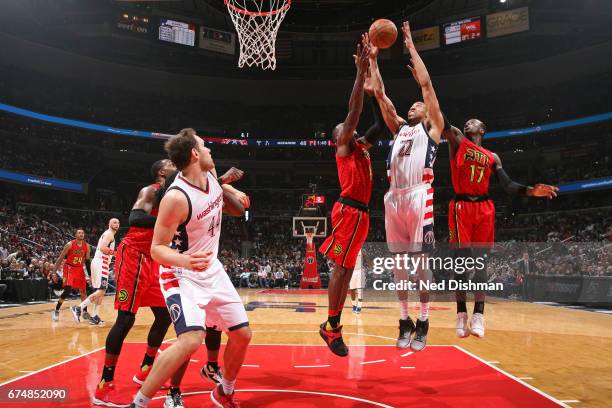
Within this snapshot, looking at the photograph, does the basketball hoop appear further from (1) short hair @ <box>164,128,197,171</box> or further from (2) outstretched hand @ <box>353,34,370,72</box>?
(1) short hair @ <box>164,128,197,171</box>

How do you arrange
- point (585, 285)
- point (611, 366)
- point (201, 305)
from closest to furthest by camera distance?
point (201, 305) → point (611, 366) → point (585, 285)

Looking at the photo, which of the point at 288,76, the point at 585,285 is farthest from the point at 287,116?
the point at 585,285

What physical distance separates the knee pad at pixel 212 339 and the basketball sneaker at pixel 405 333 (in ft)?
6.25

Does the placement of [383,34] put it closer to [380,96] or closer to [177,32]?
[380,96]

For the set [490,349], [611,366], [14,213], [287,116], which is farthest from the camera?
[287,116]

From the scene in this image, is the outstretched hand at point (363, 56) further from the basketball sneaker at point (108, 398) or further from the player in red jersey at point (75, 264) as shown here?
the player in red jersey at point (75, 264)

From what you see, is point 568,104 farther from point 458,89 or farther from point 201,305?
point 201,305

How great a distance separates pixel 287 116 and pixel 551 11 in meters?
17.4

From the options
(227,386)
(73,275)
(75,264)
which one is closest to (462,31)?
(75,264)

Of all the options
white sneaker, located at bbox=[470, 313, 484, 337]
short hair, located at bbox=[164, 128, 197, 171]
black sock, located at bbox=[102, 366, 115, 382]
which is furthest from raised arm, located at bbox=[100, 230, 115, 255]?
white sneaker, located at bbox=[470, 313, 484, 337]

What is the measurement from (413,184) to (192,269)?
2.85 m

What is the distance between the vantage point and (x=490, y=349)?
24.7 feet

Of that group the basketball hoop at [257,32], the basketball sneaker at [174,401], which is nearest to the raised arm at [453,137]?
the basketball sneaker at [174,401]

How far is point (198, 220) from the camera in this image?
3.82 m
